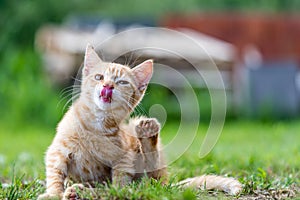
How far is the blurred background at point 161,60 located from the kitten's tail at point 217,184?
4.21 m

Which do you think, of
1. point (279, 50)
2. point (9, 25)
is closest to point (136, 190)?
point (279, 50)

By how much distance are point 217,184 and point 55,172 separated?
1000mm

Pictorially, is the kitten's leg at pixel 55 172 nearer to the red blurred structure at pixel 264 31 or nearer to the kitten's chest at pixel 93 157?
the kitten's chest at pixel 93 157

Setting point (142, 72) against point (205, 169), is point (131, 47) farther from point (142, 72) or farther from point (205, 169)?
point (142, 72)

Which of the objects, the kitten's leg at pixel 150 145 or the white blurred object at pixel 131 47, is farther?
the white blurred object at pixel 131 47

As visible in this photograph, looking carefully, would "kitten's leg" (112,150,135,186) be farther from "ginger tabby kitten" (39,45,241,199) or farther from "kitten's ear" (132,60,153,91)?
"kitten's ear" (132,60,153,91)

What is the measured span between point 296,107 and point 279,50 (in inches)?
130

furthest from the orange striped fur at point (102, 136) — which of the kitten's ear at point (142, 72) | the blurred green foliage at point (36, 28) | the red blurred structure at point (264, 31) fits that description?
the red blurred structure at point (264, 31)

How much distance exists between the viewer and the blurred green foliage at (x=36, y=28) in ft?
35.6

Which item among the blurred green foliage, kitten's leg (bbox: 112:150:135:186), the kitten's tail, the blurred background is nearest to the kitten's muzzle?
kitten's leg (bbox: 112:150:135:186)

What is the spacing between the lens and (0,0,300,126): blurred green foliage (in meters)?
10.8

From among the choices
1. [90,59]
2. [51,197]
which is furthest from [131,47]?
[51,197]

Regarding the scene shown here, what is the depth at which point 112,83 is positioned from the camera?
140 inches

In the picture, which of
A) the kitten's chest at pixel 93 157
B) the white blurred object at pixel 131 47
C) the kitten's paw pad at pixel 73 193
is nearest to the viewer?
the kitten's paw pad at pixel 73 193
